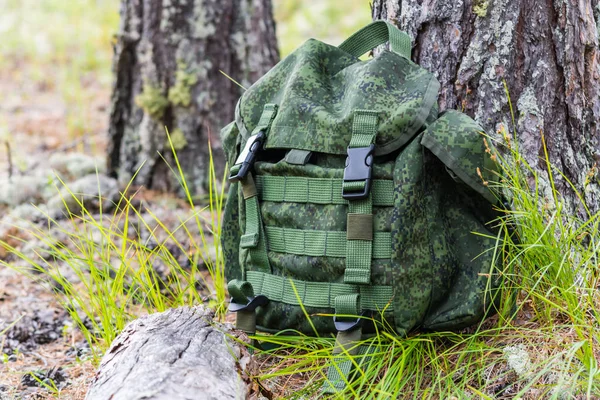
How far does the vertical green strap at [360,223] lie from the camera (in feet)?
6.62

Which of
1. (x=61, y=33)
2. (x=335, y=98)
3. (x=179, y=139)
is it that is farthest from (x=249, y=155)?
(x=61, y=33)

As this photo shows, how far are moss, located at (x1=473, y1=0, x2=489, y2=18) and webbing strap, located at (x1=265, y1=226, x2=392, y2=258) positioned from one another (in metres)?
0.96

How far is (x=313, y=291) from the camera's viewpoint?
214cm

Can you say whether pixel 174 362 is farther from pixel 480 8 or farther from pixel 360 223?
pixel 480 8

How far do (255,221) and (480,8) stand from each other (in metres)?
1.19

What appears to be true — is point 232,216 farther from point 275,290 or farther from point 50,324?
point 50,324

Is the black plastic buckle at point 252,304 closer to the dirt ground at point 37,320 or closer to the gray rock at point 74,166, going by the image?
the dirt ground at point 37,320

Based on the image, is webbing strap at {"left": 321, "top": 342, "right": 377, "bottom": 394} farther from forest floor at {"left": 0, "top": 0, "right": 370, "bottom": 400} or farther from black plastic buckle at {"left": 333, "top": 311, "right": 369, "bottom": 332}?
forest floor at {"left": 0, "top": 0, "right": 370, "bottom": 400}

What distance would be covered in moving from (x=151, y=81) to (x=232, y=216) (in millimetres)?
1936

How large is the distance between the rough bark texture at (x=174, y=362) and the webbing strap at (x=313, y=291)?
0.27 m

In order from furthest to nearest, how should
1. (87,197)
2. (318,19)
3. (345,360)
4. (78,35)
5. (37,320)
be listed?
1. (318,19)
2. (78,35)
3. (87,197)
4. (37,320)
5. (345,360)

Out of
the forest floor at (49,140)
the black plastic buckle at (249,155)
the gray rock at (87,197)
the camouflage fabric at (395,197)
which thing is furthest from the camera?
the gray rock at (87,197)

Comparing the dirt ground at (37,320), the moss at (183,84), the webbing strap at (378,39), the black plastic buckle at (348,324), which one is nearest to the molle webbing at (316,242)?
the black plastic buckle at (348,324)

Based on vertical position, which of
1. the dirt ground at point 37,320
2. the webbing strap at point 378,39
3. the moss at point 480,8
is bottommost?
the dirt ground at point 37,320
